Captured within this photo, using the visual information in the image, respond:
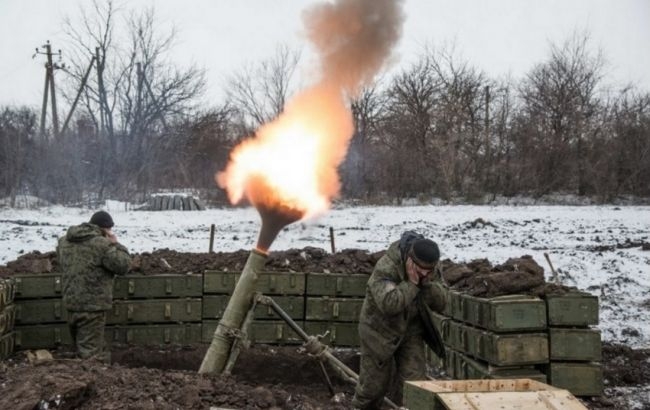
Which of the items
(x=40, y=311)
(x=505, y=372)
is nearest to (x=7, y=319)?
(x=40, y=311)

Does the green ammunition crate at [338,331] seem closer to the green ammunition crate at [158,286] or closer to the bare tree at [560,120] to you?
the green ammunition crate at [158,286]

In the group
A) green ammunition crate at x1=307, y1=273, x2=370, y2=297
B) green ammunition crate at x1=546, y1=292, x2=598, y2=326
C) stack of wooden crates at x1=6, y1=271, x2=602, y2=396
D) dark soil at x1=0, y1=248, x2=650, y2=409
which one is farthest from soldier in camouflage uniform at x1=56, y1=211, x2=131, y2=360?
green ammunition crate at x1=546, y1=292, x2=598, y2=326

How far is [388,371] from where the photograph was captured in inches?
253

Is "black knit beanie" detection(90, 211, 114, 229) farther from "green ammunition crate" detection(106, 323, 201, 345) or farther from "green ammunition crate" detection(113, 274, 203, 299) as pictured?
"green ammunition crate" detection(106, 323, 201, 345)

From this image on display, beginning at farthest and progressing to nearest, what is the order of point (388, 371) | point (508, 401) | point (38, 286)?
point (38, 286) < point (388, 371) < point (508, 401)

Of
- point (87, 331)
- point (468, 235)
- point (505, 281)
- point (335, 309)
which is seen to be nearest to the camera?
point (505, 281)

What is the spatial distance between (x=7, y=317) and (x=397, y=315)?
575 centimetres

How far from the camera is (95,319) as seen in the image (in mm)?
8914

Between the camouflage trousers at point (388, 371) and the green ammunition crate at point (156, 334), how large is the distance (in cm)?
458

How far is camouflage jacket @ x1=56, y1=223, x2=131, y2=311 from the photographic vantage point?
8.73 m

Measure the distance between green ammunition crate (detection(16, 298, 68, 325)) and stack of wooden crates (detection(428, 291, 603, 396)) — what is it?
586 centimetres

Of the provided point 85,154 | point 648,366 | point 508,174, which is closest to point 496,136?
point 508,174

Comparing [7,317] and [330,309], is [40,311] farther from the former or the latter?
[330,309]

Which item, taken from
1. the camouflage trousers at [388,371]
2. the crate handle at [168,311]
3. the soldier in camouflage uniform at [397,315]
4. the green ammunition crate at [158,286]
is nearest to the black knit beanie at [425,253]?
the soldier in camouflage uniform at [397,315]
